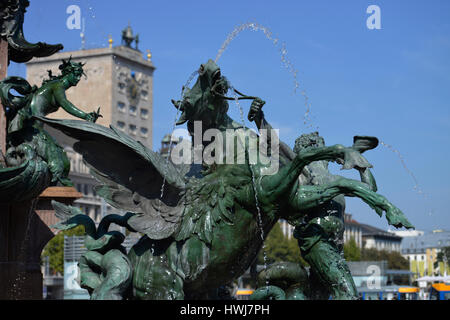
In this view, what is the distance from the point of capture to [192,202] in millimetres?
7844

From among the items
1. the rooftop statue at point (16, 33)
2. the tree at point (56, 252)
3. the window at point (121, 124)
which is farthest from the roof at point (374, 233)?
the rooftop statue at point (16, 33)

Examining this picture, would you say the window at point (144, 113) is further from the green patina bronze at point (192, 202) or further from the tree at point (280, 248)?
the green patina bronze at point (192, 202)

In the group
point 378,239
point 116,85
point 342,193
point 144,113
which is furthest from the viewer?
point 378,239

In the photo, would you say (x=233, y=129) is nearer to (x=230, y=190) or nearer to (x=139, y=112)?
(x=230, y=190)

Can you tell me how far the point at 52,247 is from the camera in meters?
53.8

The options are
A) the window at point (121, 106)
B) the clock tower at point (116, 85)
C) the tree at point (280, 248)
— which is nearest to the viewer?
the tree at point (280, 248)

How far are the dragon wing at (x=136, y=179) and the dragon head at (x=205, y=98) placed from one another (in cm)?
56

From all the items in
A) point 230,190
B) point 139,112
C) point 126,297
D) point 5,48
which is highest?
point 139,112

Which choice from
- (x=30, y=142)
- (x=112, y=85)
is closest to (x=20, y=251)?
(x=30, y=142)

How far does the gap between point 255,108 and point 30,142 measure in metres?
2.72

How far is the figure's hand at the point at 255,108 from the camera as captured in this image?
807cm

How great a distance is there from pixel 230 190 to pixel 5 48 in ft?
12.4

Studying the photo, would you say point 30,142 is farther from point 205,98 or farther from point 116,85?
point 116,85
